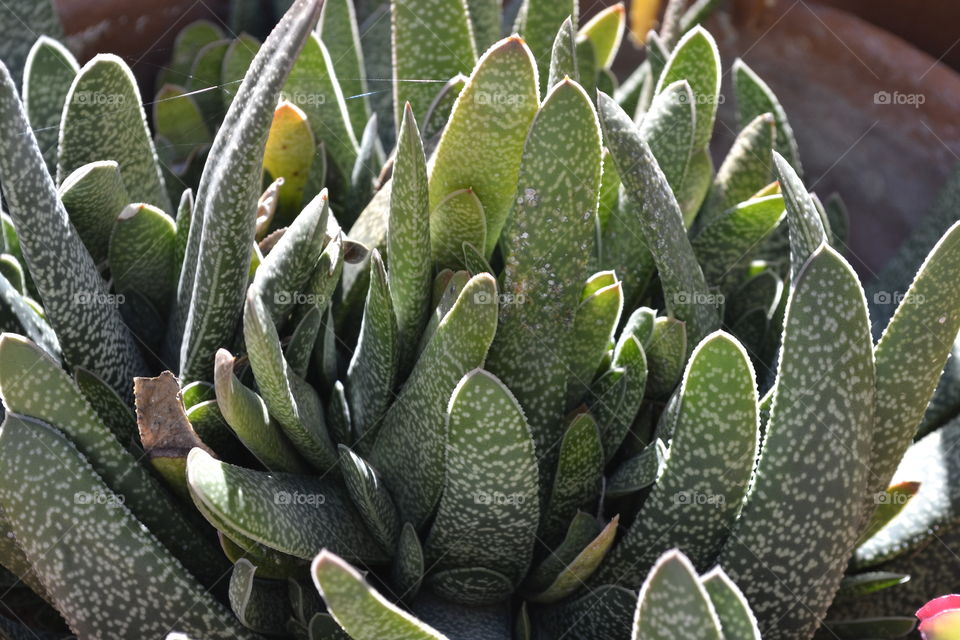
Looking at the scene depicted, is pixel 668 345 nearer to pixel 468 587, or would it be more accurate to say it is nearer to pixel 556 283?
pixel 556 283

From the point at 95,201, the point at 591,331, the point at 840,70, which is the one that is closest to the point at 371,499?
the point at 591,331

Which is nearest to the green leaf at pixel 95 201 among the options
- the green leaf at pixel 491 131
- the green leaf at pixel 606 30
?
the green leaf at pixel 491 131

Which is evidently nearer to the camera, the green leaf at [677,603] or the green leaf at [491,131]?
the green leaf at [677,603]

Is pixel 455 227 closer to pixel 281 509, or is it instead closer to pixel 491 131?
pixel 491 131

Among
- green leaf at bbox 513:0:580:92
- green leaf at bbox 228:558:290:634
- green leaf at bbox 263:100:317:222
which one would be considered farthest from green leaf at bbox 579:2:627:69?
green leaf at bbox 228:558:290:634

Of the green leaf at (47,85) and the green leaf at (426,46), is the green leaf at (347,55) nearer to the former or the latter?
the green leaf at (426,46)
